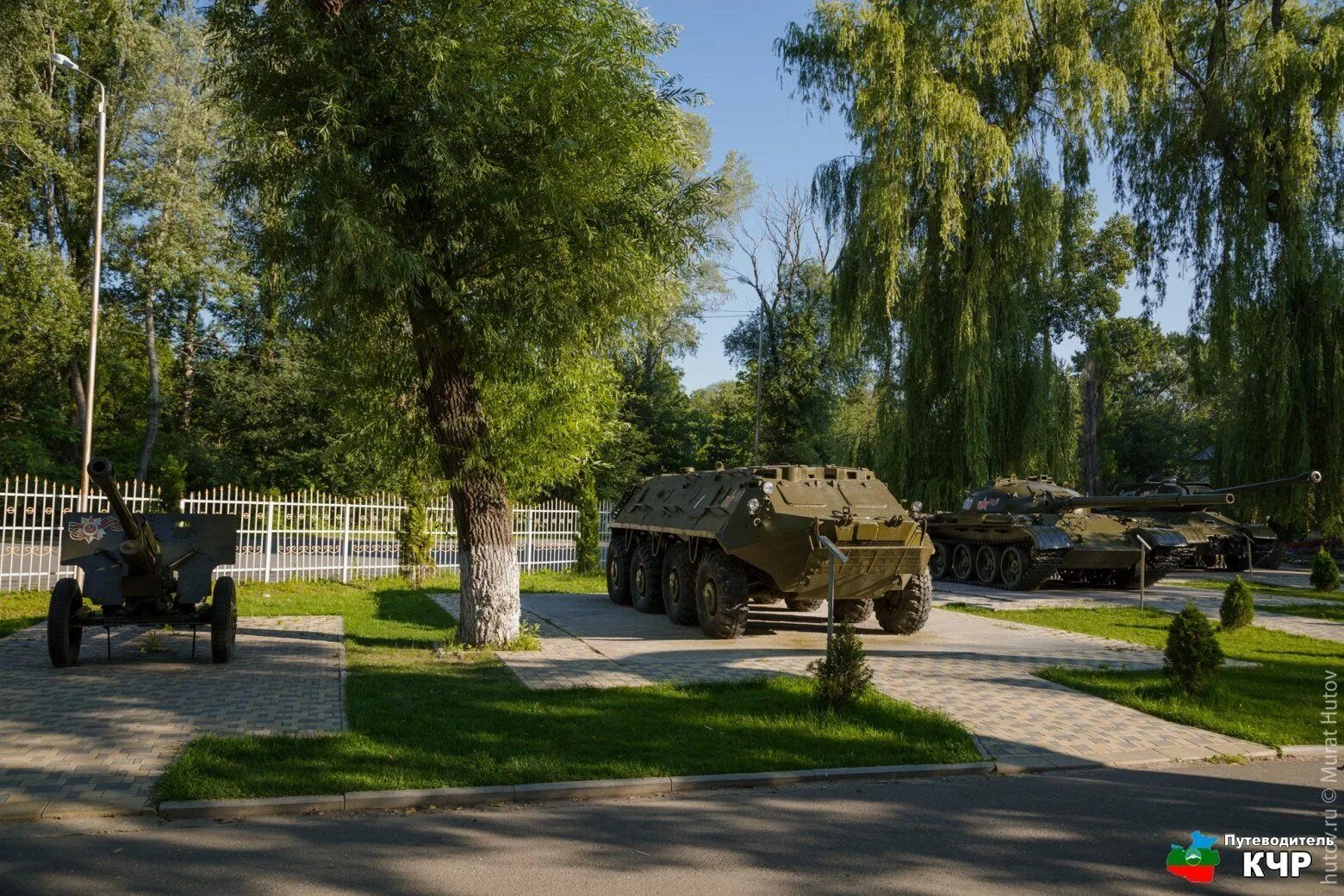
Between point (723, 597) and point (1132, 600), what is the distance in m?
9.68

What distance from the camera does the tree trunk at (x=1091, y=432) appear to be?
42812 mm

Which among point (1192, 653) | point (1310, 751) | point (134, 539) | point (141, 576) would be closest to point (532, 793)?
point (134, 539)

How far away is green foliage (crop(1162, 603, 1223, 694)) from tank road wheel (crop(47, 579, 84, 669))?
10.3 metres

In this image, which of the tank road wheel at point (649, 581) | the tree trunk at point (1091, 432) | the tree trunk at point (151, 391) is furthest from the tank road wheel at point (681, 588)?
the tree trunk at point (1091, 432)

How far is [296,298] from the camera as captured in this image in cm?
1098

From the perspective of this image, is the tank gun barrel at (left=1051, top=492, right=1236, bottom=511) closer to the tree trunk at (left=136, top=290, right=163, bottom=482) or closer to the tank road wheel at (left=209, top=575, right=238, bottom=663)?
the tank road wheel at (left=209, top=575, right=238, bottom=663)

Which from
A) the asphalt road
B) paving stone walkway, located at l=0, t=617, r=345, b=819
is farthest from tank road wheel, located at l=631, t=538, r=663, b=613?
the asphalt road

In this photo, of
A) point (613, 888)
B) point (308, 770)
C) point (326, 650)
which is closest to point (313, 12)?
point (326, 650)

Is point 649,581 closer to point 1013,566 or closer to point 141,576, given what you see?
point 141,576

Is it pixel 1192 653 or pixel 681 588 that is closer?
pixel 1192 653

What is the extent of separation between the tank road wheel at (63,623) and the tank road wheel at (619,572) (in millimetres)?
8209

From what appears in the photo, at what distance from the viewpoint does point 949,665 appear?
10695mm

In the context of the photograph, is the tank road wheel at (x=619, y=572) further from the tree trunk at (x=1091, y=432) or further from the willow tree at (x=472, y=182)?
the tree trunk at (x=1091, y=432)

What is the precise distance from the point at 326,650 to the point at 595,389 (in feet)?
29.8
